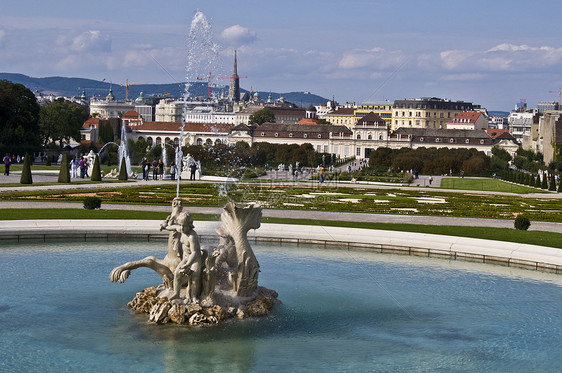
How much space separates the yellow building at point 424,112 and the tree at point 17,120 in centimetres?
12233

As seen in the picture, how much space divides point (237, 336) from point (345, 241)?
24.7 ft

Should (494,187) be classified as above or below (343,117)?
below

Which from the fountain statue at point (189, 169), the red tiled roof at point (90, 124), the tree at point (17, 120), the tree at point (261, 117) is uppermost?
the tree at point (261, 117)

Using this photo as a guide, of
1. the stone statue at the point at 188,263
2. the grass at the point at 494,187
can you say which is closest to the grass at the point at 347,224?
the stone statue at the point at 188,263

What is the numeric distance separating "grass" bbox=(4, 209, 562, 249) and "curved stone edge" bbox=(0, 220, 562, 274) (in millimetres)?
2094

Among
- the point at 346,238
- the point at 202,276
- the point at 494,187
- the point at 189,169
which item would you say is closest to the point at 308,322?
the point at 202,276

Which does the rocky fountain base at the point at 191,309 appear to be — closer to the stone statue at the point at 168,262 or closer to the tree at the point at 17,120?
the stone statue at the point at 168,262

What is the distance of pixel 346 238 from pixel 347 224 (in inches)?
139

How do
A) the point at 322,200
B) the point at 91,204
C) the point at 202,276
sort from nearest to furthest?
1. the point at 202,276
2. the point at 91,204
3. the point at 322,200

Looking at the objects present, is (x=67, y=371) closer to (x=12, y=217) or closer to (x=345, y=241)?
(x=345, y=241)

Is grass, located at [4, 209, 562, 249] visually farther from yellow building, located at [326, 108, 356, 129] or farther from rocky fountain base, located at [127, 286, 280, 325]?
yellow building, located at [326, 108, 356, 129]

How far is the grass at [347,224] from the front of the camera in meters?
21.0

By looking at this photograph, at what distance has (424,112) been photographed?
179000 millimetres

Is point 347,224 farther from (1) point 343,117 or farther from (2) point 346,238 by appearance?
(1) point 343,117
